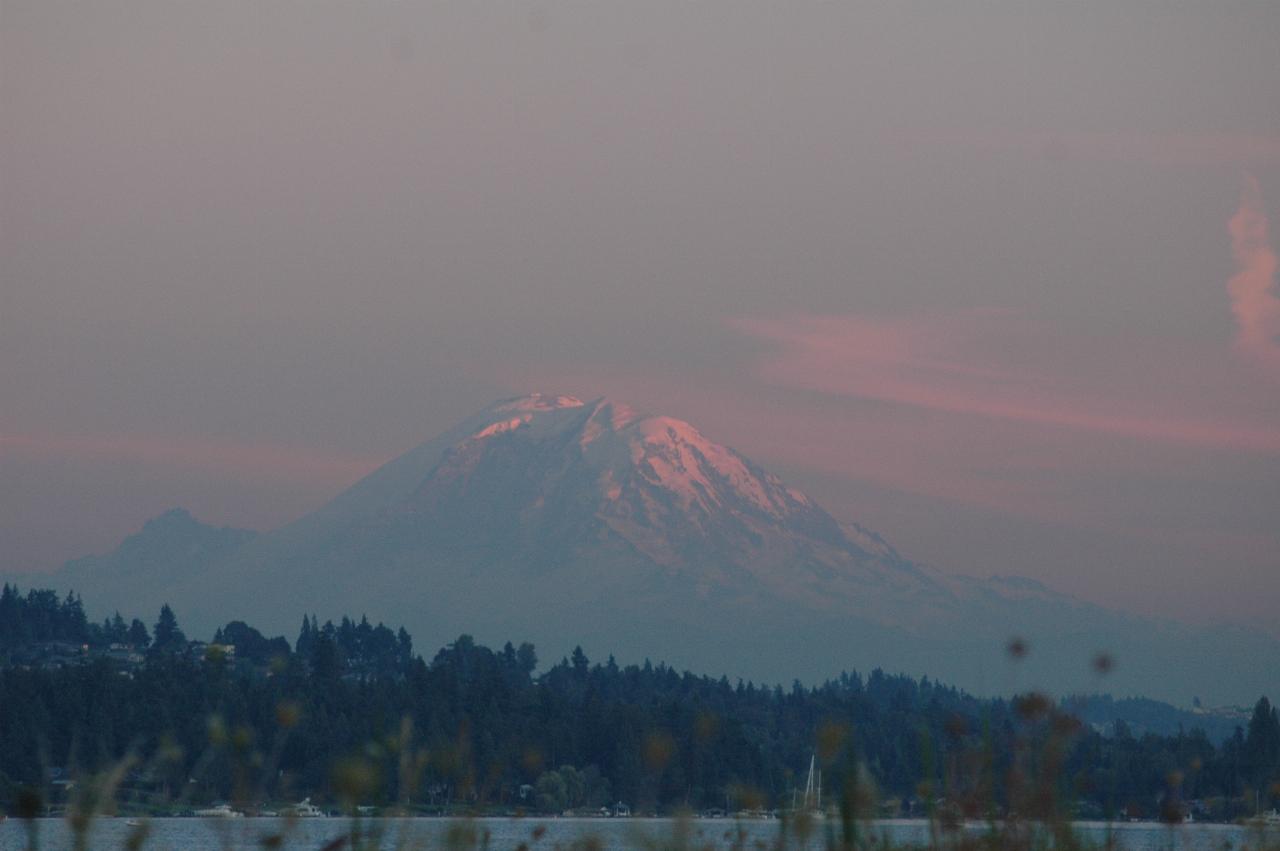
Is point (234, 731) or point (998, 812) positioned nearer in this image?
point (234, 731)

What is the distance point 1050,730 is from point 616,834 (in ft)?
11.8

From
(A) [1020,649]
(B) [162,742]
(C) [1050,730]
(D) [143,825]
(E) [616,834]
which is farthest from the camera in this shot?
(E) [616,834]

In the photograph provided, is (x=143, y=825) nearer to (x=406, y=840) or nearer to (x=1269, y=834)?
(x=406, y=840)

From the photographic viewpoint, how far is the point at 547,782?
168 m

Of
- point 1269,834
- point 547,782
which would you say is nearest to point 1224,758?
point 547,782

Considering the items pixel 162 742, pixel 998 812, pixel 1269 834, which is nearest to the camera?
pixel 162 742

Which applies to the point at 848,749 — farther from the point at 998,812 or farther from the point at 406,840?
the point at 998,812

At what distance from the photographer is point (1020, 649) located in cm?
741

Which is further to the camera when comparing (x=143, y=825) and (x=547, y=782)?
(x=547, y=782)

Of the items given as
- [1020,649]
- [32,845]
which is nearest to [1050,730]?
[1020,649]

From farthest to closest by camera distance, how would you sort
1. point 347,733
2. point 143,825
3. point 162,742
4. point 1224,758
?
point 347,733 → point 1224,758 → point 162,742 → point 143,825

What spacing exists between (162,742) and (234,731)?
1.36ft

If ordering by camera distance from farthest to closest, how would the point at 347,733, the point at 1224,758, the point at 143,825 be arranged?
the point at 347,733
the point at 1224,758
the point at 143,825

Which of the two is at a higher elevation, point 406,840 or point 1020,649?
point 1020,649
